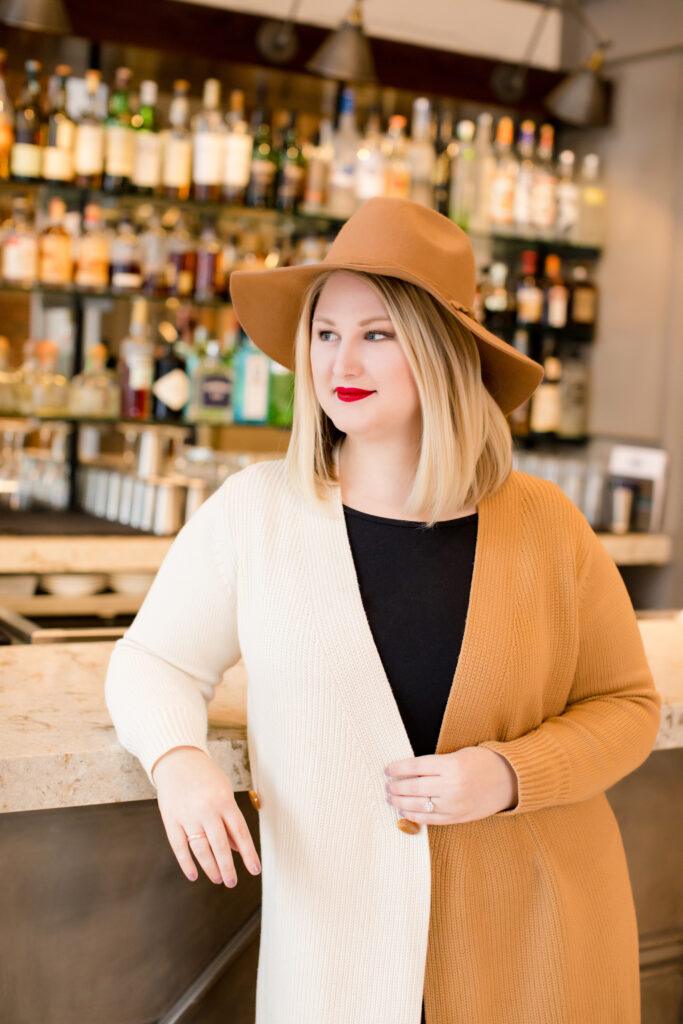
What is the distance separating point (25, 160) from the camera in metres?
3.34

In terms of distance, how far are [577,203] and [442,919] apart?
11.3 ft

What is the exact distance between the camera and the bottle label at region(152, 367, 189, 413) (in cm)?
357

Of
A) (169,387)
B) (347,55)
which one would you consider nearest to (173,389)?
(169,387)

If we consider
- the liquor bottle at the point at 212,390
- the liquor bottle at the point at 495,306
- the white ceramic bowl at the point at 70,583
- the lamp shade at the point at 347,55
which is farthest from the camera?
the liquor bottle at the point at 495,306

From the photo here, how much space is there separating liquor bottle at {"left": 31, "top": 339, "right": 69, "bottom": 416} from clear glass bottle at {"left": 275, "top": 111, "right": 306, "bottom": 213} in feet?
3.00

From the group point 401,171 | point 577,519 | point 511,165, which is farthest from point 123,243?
point 577,519

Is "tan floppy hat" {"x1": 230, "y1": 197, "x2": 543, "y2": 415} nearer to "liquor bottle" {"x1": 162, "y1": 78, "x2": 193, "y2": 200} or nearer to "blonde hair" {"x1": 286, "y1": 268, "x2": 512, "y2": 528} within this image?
"blonde hair" {"x1": 286, "y1": 268, "x2": 512, "y2": 528}

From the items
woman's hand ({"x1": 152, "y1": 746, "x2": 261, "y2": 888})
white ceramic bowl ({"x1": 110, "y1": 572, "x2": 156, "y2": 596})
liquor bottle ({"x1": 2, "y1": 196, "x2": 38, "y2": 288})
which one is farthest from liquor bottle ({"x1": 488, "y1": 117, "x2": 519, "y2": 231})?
woman's hand ({"x1": 152, "y1": 746, "x2": 261, "y2": 888})

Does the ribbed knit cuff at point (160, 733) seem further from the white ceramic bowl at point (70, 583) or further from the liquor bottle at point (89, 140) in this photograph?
the liquor bottle at point (89, 140)

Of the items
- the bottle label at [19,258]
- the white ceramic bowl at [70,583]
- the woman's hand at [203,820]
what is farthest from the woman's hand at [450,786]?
the bottle label at [19,258]

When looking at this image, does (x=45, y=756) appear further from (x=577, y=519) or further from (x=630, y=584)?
(x=630, y=584)

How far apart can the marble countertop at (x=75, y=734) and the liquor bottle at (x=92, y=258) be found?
6.93ft

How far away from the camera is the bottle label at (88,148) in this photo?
A: 132 inches

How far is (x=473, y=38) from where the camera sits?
4086mm
